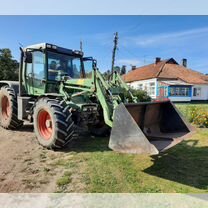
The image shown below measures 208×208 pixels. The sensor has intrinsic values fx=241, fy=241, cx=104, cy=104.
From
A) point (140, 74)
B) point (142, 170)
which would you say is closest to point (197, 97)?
point (140, 74)

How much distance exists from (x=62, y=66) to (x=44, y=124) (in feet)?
5.71

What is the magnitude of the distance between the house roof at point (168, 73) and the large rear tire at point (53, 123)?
26.0m

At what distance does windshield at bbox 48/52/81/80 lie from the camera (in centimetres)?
644

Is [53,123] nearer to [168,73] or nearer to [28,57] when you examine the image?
[28,57]

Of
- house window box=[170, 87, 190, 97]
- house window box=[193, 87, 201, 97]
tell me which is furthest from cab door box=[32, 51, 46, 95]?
A: house window box=[193, 87, 201, 97]

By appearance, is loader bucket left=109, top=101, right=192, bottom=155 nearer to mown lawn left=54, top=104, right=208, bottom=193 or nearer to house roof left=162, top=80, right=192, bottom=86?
mown lawn left=54, top=104, right=208, bottom=193

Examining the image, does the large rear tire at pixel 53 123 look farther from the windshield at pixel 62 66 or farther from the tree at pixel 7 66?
the tree at pixel 7 66

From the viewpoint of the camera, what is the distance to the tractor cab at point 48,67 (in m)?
6.37

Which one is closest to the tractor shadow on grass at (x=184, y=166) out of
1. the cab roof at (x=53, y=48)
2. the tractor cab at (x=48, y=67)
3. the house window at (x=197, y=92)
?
the tractor cab at (x=48, y=67)

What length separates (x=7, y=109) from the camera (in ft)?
26.3

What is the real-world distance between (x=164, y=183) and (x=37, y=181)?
1996 millimetres

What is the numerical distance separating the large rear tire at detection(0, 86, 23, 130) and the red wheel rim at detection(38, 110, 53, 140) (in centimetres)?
177

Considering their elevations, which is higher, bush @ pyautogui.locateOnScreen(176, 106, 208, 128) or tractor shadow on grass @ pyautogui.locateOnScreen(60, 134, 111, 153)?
bush @ pyautogui.locateOnScreen(176, 106, 208, 128)

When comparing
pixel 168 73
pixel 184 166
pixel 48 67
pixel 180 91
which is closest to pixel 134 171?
pixel 184 166
